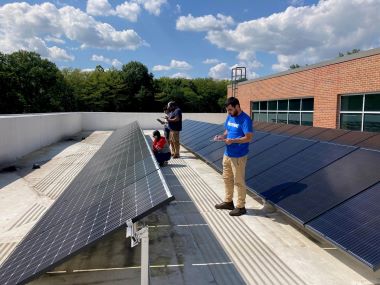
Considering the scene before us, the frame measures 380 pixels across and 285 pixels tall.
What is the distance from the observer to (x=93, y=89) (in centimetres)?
5812

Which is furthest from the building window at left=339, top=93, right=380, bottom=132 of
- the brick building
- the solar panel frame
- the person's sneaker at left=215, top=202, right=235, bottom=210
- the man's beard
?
the man's beard

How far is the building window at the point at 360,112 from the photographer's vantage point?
43.1ft

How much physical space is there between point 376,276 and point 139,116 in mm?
29088

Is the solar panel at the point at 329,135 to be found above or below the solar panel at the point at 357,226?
above

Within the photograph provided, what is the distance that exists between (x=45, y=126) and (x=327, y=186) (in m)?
15.6

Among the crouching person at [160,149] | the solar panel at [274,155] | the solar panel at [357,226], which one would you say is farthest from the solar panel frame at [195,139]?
the solar panel at [357,226]

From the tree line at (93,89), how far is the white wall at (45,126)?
63.2 feet

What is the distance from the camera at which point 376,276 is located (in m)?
3.95

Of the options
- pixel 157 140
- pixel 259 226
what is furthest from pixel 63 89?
pixel 259 226

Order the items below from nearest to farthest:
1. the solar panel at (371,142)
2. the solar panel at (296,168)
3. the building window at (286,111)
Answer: the solar panel at (296,168) < the solar panel at (371,142) < the building window at (286,111)

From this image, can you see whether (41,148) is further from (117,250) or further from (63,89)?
(63,89)

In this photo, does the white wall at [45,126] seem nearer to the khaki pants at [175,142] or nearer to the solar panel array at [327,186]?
the khaki pants at [175,142]

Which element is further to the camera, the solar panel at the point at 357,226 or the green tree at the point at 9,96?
the green tree at the point at 9,96

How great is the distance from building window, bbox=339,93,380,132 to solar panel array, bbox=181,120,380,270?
5.73 metres
